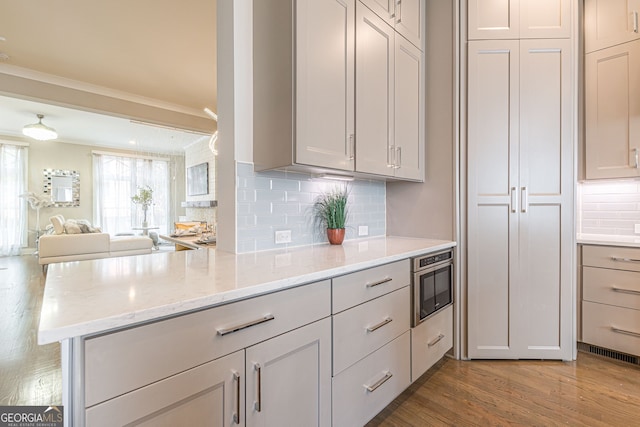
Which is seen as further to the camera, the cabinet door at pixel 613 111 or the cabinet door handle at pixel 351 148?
the cabinet door at pixel 613 111

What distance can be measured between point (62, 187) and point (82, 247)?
399 cm

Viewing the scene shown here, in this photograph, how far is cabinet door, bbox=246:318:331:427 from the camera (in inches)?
39.4

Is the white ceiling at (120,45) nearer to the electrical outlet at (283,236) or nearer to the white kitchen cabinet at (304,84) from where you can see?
the white kitchen cabinet at (304,84)

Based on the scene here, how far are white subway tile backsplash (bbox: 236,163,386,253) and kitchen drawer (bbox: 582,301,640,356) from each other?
189cm

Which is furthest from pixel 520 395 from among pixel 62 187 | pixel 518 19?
pixel 62 187

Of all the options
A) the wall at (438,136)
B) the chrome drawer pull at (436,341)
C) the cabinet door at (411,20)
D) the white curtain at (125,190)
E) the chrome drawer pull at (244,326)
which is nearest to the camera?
the chrome drawer pull at (244,326)

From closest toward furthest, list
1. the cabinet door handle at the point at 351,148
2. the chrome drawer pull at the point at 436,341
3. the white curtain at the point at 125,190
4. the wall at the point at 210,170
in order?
1. the cabinet door handle at the point at 351,148
2. the chrome drawer pull at the point at 436,341
3. the wall at the point at 210,170
4. the white curtain at the point at 125,190

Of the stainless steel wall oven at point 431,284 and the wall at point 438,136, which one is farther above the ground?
the wall at point 438,136

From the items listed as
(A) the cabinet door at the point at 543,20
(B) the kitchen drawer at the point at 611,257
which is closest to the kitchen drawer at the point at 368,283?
(B) the kitchen drawer at the point at 611,257

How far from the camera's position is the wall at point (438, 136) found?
7.35 ft

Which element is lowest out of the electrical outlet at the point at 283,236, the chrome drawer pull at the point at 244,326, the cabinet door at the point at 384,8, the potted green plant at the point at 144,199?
the chrome drawer pull at the point at 244,326

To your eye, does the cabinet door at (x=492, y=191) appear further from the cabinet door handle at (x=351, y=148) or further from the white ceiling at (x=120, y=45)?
the white ceiling at (x=120, y=45)

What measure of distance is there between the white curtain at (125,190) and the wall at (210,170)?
3.15 ft

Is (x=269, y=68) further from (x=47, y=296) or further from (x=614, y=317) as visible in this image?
(x=614, y=317)
